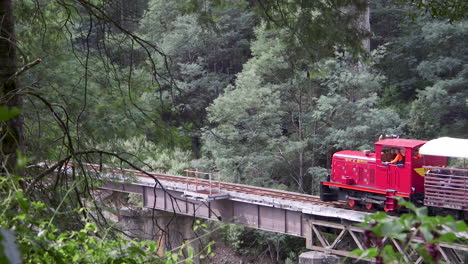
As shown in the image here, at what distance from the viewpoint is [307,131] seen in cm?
2709

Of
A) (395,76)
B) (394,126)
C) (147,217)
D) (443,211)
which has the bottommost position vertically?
(147,217)

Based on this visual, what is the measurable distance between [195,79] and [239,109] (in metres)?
7.00

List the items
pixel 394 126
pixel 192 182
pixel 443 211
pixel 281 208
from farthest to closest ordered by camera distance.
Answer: pixel 394 126, pixel 192 182, pixel 281 208, pixel 443 211

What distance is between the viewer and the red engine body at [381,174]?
1515 cm

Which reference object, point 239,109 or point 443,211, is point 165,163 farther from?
point 443,211

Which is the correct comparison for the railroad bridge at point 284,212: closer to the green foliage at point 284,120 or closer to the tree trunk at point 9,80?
the green foliage at point 284,120

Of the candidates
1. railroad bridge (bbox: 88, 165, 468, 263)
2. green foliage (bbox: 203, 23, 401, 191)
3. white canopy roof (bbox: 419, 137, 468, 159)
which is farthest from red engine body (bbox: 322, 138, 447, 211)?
green foliage (bbox: 203, 23, 401, 191)

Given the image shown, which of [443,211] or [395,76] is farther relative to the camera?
[395,76]

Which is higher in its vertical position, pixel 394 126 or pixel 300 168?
pixel 394 126

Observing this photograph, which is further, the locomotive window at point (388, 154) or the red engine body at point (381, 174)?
the locomotive window at point (388, 154)

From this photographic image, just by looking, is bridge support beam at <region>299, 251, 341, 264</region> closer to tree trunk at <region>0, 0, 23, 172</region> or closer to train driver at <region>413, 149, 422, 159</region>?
train driver at <region>413, 149, 422, 159</region>

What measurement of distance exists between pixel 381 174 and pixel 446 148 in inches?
85.9

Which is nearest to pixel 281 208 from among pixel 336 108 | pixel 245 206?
pixel 245 206

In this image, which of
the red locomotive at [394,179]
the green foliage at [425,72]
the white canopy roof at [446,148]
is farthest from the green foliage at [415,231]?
the green foliage at [425,72]
